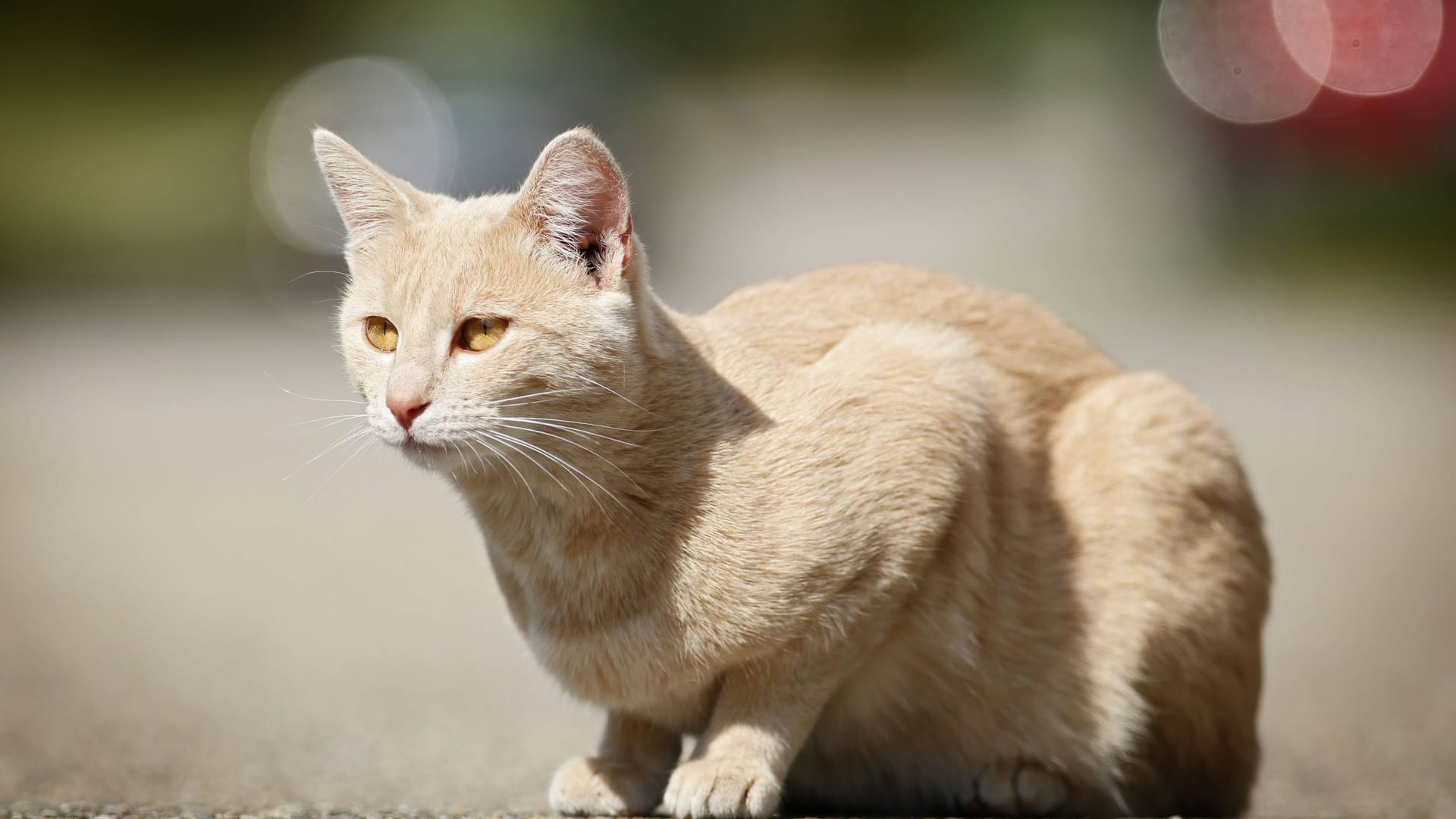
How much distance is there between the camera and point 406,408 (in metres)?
2.15

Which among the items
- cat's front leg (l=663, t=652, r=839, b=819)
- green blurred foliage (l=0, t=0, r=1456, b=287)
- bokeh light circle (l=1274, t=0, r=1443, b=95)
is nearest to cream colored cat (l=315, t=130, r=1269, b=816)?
cat's front leg (l=663, t=652, r=839, b=819)

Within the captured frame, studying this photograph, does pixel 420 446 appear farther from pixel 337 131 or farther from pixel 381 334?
pixel 337 131

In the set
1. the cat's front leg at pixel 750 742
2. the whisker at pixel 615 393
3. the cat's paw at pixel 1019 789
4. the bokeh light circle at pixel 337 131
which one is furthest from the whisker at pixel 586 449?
the bokeh light circle at pixel 337 131

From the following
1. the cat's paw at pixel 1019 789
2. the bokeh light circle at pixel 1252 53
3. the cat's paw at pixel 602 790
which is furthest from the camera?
the bokeh light circle at pixel 1252 53

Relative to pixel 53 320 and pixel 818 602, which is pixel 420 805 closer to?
pixel 818 602

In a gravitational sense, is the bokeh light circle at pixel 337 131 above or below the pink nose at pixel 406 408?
below

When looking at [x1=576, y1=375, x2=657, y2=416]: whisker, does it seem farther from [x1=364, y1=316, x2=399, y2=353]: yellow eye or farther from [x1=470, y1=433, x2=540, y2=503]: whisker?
[x1=364, y1=316, x2=399, y2=353]: yellow eye

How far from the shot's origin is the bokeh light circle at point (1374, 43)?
34.6 ft

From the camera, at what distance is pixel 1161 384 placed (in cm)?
293

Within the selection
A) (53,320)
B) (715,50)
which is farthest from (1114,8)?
(53,320)

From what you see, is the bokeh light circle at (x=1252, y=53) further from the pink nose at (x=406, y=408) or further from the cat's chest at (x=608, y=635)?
the pink nose at (x=406, y=408)

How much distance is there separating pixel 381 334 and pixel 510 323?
0.27 m

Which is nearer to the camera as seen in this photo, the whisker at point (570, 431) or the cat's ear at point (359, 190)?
the whisker at point (570, 431)

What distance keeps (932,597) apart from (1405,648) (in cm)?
297
